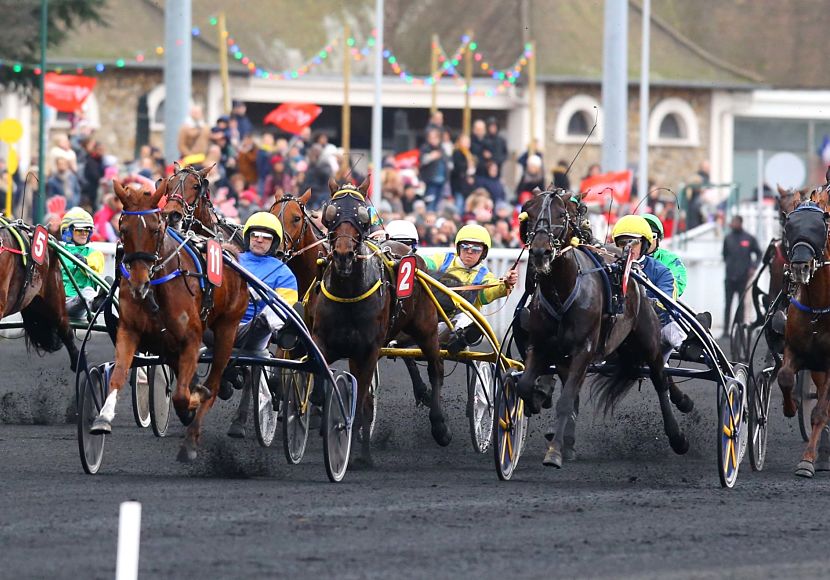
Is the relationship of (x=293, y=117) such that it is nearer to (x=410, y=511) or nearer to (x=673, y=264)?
(x=673, y=264)

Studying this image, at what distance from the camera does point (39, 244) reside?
12984 millimetres

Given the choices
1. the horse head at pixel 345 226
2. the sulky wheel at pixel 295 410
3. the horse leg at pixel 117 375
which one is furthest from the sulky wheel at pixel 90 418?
the horse head at pixel 345 226

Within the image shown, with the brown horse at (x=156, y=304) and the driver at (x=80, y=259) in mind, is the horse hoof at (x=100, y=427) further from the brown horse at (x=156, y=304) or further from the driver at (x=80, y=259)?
the driver at (x=80, y=259)

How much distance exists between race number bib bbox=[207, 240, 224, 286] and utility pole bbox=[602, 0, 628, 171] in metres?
12.7

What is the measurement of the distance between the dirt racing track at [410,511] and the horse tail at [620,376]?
41cm

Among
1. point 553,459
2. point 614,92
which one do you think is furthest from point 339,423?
point 614,92

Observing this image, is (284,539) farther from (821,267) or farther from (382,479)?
(821,267)

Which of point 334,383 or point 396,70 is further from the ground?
point 396,70

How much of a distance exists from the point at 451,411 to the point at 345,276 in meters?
4.86

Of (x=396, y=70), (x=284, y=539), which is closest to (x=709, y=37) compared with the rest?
(x=396, y=70)

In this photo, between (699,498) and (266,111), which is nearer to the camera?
(699,498)

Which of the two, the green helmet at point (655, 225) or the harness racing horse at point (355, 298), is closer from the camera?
the harness racing horse at point (355, 298)

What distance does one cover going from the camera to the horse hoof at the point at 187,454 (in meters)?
11.0

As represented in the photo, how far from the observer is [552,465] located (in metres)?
10.3
